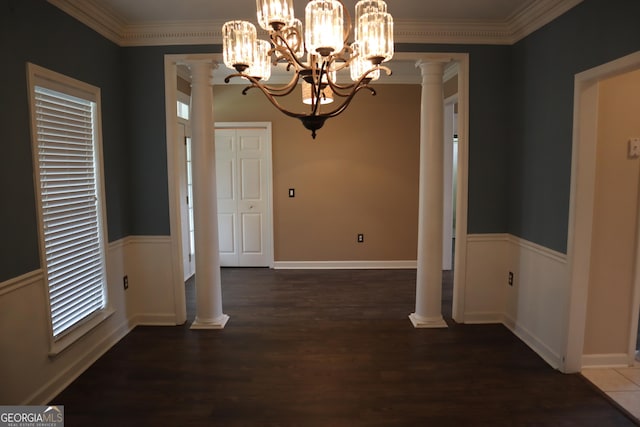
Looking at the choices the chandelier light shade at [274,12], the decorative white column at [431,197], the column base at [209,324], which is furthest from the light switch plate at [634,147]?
the column base at [209,324]

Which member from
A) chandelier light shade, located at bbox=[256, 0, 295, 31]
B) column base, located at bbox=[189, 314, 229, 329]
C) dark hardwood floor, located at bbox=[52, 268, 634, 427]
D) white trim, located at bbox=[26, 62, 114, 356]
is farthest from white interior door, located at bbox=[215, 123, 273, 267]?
chandelier light shade, located at bbox=[256, 0, 295, 31]

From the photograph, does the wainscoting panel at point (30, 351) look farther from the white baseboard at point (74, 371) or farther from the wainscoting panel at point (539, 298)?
the wainscoting panel at point (539, 298)

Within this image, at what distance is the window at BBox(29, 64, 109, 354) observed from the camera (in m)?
2.46

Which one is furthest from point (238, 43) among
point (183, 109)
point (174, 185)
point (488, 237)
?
point (183, 109)

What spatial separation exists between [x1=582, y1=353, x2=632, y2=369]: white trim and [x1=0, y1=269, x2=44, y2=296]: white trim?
3692 mm

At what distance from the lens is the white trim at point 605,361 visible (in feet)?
9.28

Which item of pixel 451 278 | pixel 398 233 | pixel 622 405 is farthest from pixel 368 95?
pixel 622 405

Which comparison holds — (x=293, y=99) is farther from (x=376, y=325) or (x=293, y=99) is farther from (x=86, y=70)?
(x=376, y=325)

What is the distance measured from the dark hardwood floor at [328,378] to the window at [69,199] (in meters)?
0.46

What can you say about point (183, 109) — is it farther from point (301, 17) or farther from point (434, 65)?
point (434, 65)

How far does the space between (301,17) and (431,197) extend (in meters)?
1.91

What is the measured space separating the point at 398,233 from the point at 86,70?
409 centimetres

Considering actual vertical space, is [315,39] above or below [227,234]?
above

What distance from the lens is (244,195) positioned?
5.60m
